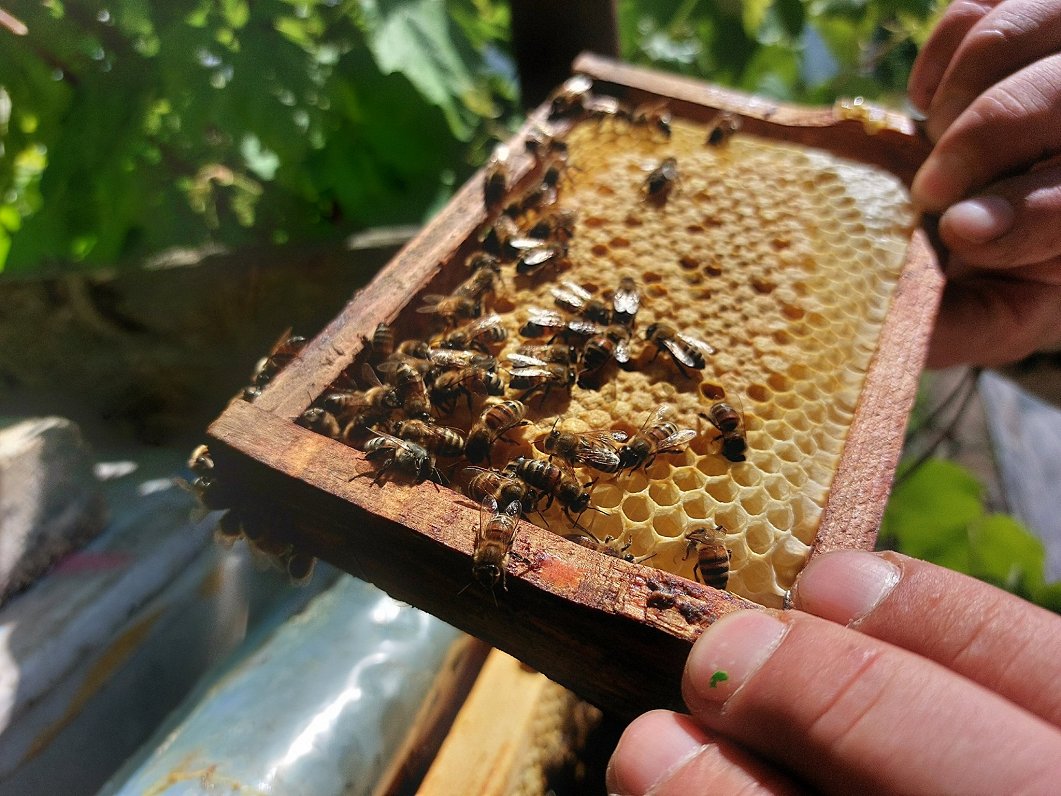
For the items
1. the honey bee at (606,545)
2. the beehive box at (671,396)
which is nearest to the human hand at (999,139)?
the beehive box at (671,396)

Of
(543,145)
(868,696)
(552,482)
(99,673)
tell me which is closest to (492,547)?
(552,482)

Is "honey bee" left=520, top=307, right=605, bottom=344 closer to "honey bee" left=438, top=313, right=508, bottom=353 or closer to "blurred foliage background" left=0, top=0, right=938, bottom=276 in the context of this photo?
"honey bee" left=438, top=313, right=508, bottom=353

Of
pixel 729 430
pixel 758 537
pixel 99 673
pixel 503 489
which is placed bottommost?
pixel 99 673

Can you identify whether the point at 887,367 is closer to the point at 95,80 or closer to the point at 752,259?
the point at 752,259

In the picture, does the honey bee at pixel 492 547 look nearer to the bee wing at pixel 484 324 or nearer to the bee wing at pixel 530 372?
the bee wing at pixel 530 372

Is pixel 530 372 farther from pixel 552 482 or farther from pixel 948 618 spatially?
pixel 948 618
